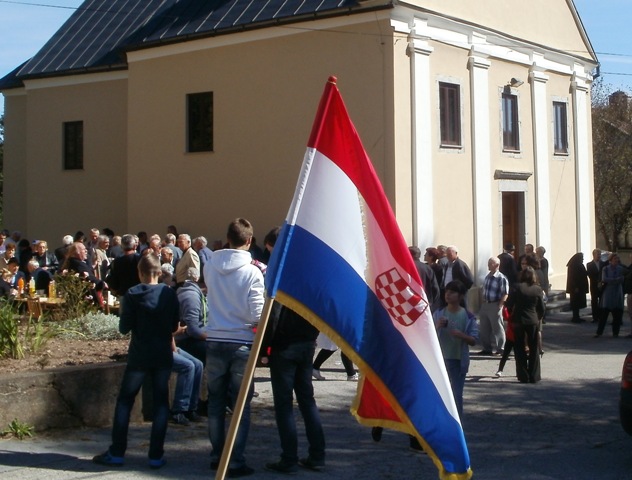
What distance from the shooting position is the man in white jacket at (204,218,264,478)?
7172 mm

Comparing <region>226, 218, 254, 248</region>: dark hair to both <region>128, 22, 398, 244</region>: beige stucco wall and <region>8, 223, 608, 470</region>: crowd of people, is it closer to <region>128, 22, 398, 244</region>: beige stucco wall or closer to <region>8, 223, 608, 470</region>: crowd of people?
<region>8, 223, 608, 470</region>: crowd of people

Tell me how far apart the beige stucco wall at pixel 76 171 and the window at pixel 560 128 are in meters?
11.4

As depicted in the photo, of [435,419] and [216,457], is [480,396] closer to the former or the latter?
[216,457]

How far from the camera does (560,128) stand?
25484 millimetres

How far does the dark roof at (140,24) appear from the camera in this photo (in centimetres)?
2088

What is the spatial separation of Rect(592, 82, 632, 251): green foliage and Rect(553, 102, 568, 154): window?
518 inches

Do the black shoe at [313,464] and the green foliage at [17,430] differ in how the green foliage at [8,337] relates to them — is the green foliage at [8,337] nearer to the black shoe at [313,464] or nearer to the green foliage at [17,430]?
the green foliage at [17,430]

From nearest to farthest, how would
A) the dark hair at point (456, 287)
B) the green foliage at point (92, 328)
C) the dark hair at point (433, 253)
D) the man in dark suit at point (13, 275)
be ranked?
the dark hair at point (456, 287) < the green foliage at point (92, 328) < the man in dark suit at point (13, 275) < the dark hair at point (433, 253)

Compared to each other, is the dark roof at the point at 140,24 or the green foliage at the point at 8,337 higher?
the dark roof at the point at 140,24

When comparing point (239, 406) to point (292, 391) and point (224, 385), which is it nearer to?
point (224, 385)

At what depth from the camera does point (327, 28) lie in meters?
20.2

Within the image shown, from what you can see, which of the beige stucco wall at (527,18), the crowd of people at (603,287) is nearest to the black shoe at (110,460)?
the crowd of people at (603,287)

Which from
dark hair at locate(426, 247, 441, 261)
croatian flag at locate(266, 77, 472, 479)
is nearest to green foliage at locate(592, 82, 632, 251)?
dark hair at locate(426, 247, 441, 261)

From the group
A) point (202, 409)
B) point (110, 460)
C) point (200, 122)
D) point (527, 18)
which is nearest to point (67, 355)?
point (202, 409)
